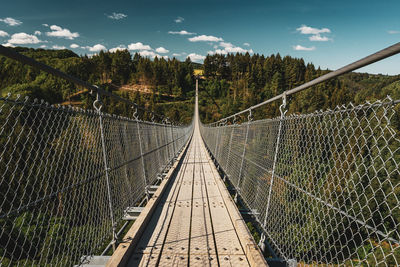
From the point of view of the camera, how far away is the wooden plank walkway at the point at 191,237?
6.66 feet

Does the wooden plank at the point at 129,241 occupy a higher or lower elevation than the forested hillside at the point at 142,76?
lower

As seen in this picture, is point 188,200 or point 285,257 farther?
point 188,200

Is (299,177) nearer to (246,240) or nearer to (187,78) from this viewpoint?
(246,240)

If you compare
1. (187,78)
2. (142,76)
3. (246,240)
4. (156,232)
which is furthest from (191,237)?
(187,78)

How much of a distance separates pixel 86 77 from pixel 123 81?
A: 12689mm

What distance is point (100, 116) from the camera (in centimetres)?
200

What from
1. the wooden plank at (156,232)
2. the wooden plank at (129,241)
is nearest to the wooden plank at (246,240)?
the wooden plank at (156,232)

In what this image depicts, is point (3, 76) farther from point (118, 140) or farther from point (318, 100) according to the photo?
point (318, 100)

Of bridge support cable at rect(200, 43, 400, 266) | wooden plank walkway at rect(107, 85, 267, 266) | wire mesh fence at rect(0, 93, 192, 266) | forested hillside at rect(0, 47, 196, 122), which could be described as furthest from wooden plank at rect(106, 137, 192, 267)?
forested hillside at rect(0, 47, 196, 122)

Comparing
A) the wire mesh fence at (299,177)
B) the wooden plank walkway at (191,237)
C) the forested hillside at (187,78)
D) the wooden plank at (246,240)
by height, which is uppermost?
the forested hillside at (187,78)

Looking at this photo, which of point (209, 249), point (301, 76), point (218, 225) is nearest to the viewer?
point (209, 249)

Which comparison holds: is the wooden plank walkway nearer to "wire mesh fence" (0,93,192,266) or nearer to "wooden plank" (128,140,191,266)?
"wooden plank" (128,140,191,266)

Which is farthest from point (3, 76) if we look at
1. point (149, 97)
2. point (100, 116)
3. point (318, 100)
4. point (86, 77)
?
point (318, 100)

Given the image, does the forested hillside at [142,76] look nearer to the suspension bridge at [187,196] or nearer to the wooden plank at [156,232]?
the wooden plank at [156,232]
